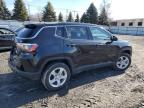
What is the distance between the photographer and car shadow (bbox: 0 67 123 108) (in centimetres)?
464

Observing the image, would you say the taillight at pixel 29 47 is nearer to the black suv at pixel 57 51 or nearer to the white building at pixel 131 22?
the black suv at pixel 57 51

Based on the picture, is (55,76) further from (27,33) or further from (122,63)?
(122,63)

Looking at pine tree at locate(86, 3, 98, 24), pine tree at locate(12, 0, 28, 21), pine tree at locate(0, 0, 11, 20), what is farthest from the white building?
pine tree at locate(0, 0, 11, 20)

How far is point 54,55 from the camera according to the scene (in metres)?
4.95

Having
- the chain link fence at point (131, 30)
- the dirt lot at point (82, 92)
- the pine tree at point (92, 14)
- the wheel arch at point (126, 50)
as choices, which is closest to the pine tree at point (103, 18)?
the pine tree at point (92, 14)

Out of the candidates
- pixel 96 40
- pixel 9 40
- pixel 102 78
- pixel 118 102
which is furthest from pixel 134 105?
pixel 9 40

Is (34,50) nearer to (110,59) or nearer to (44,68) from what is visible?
(44,68)

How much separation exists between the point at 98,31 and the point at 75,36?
108cm

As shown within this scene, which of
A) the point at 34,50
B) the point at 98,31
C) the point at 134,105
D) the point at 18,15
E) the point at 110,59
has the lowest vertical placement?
the point at 134,105

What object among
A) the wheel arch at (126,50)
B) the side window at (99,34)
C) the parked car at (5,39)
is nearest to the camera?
the side window at (99,34)

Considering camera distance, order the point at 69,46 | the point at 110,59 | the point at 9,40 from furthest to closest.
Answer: the point at 9,40 → the point at 110,59 → the point at 69,46

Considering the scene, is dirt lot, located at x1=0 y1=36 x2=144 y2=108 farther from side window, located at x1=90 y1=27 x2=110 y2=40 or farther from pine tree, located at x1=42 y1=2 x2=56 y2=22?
pine tree, located at x1=42 y1=2 x2=56 y2=22

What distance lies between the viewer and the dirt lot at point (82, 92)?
4.51 meters

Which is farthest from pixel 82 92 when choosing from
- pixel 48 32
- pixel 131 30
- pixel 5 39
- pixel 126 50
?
pixel 131 30
